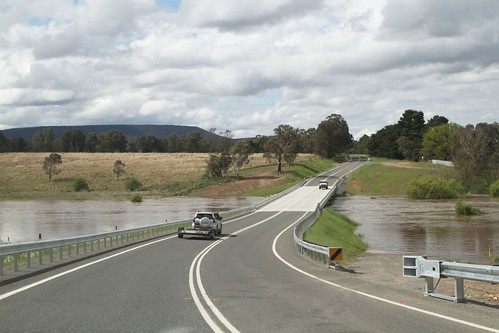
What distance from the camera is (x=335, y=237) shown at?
39094 mm

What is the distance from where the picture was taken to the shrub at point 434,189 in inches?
3563

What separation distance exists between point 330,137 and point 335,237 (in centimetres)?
13643

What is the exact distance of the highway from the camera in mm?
9266

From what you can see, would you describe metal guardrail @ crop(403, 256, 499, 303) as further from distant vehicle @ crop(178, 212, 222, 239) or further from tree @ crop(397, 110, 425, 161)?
tree @ crop(397, 110, 425, 161)

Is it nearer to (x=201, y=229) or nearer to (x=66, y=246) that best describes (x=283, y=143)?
(x=201, y=229)

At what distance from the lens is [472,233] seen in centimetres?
4366

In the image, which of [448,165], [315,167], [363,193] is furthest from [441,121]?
[363,193]

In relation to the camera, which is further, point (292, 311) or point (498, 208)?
point (498, 208)

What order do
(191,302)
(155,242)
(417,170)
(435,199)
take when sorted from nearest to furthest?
1. (191,302)
2. (155,242)
3. (435,199)
4. (417,170)

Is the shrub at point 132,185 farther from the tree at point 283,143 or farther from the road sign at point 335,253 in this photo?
the road sign at point 335,253

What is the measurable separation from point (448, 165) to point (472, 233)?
242 feet

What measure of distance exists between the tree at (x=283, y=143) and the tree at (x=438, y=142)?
125 ft

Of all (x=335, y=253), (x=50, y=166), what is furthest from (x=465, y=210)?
(x=50, y=166)

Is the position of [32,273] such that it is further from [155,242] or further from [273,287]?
[155,242]
